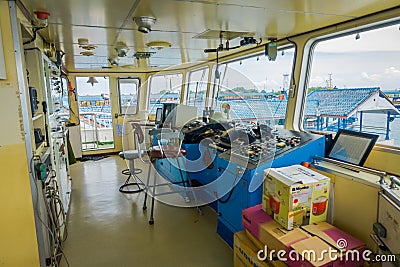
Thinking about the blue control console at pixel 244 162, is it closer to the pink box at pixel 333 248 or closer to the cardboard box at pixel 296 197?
the cardboard box at pixel 296 197

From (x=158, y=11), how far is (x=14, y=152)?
1.47 m

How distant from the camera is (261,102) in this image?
3590 millimetres

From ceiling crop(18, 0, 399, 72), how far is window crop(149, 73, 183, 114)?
2.69 m

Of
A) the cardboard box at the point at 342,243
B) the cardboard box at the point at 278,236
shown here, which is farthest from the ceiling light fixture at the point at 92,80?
the cardboard box at the point at 342,243

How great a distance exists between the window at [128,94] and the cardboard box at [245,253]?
5.77 meters

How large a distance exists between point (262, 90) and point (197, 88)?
7.56ft

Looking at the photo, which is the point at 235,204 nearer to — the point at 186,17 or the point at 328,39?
the point at 186,17

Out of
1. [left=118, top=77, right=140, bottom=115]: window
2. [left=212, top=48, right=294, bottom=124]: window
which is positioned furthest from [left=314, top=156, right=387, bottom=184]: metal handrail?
[left=118, top=77, right=140, bottom=115]: window

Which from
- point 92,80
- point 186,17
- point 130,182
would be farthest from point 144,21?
point 92,80

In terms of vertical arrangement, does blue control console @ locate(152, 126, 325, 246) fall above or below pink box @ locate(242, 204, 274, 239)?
above

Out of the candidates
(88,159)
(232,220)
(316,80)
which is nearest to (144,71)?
(88,159)

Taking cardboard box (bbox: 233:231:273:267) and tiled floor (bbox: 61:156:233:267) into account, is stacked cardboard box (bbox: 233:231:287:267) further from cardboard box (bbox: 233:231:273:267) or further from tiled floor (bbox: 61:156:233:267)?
tiled floor (bbox: 61:156:233:267)

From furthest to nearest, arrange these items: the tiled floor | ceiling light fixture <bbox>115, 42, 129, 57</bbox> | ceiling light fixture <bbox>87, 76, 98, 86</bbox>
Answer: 1. ceiling light fixture <bbox>87, 76, 98, 86</bbox>
2. ceiling light fixture <bbox>115, 42, 129, 57</bbox>
3. the tiled floor

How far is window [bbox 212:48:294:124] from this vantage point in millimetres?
3494
